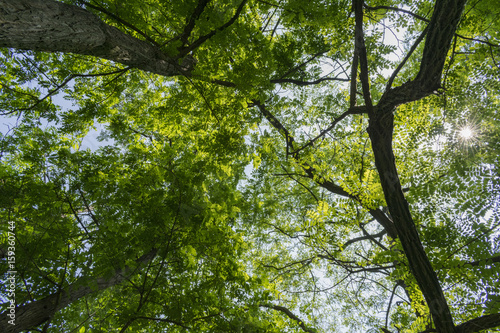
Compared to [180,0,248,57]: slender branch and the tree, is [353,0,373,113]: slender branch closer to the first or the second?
the tree

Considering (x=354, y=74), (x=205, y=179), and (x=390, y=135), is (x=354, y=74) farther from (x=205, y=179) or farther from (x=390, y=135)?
(x=205, y=179)

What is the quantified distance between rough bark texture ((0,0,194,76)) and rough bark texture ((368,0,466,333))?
135 inches

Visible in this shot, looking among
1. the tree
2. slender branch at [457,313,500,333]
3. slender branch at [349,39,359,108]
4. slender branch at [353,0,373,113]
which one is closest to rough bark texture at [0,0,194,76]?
the tree

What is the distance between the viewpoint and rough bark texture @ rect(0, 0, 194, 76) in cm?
167

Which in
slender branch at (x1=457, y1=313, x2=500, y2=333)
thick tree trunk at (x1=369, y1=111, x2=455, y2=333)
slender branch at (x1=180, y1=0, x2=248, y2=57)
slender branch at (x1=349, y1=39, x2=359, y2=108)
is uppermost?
slender branch at (x1=349, y1=39, x2=359, y2=108)

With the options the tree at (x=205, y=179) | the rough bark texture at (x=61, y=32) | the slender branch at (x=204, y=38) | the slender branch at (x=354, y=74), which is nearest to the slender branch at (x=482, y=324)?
the tree at (x=205, y=179)

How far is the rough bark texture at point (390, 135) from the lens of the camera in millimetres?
2879

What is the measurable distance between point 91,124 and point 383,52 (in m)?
5.98

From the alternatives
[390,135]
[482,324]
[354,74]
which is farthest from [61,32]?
[482,324]

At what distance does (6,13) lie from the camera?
5.29ft

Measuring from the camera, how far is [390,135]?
12.6 feet

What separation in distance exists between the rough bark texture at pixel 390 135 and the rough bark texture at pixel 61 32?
344 centimetres

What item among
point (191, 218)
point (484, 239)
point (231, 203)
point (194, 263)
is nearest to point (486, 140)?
point (484, 239)

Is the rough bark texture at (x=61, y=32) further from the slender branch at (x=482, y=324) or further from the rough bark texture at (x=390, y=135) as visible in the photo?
the slender branch at (x=482, y=324)
